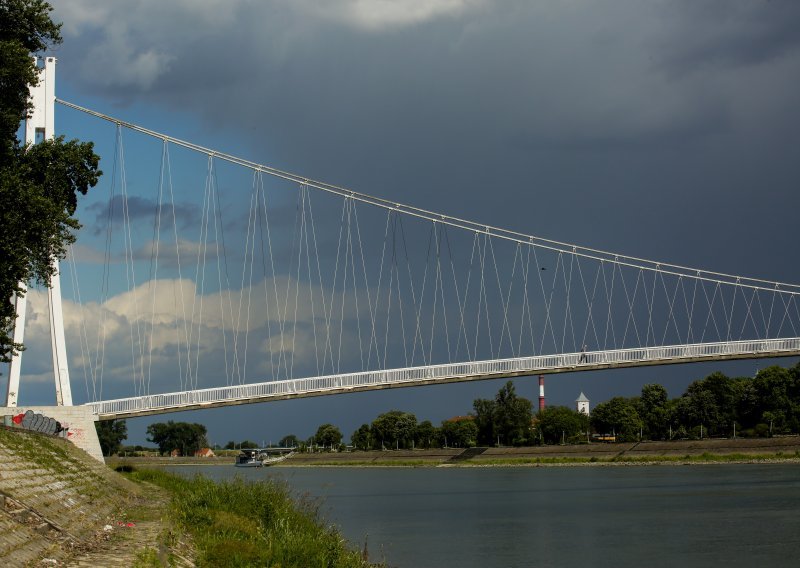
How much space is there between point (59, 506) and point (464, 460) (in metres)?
74.9

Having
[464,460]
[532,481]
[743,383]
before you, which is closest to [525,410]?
[464,460]

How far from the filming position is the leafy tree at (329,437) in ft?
409

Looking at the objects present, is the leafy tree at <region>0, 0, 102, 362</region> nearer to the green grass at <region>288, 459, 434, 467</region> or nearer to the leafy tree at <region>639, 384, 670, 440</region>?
the leafy tree at <region>639, 384, 670, 440</region>

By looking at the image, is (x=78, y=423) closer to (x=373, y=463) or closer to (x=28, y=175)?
(x=28, y=175)

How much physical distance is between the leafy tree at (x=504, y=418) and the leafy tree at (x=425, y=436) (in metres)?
8.94

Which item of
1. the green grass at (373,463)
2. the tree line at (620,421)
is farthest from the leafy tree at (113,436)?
the green grass at (373,463)

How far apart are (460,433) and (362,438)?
1517 centimetres

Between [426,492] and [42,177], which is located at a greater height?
[42,177]

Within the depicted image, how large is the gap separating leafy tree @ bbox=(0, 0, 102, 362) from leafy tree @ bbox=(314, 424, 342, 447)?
4046 inches

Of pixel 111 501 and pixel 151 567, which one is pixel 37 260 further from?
pixel 151 567

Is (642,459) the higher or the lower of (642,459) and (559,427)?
the lower

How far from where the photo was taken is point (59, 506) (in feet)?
56.0

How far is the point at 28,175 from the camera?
21.7 meters

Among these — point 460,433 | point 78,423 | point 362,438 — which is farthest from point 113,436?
point 78,423
